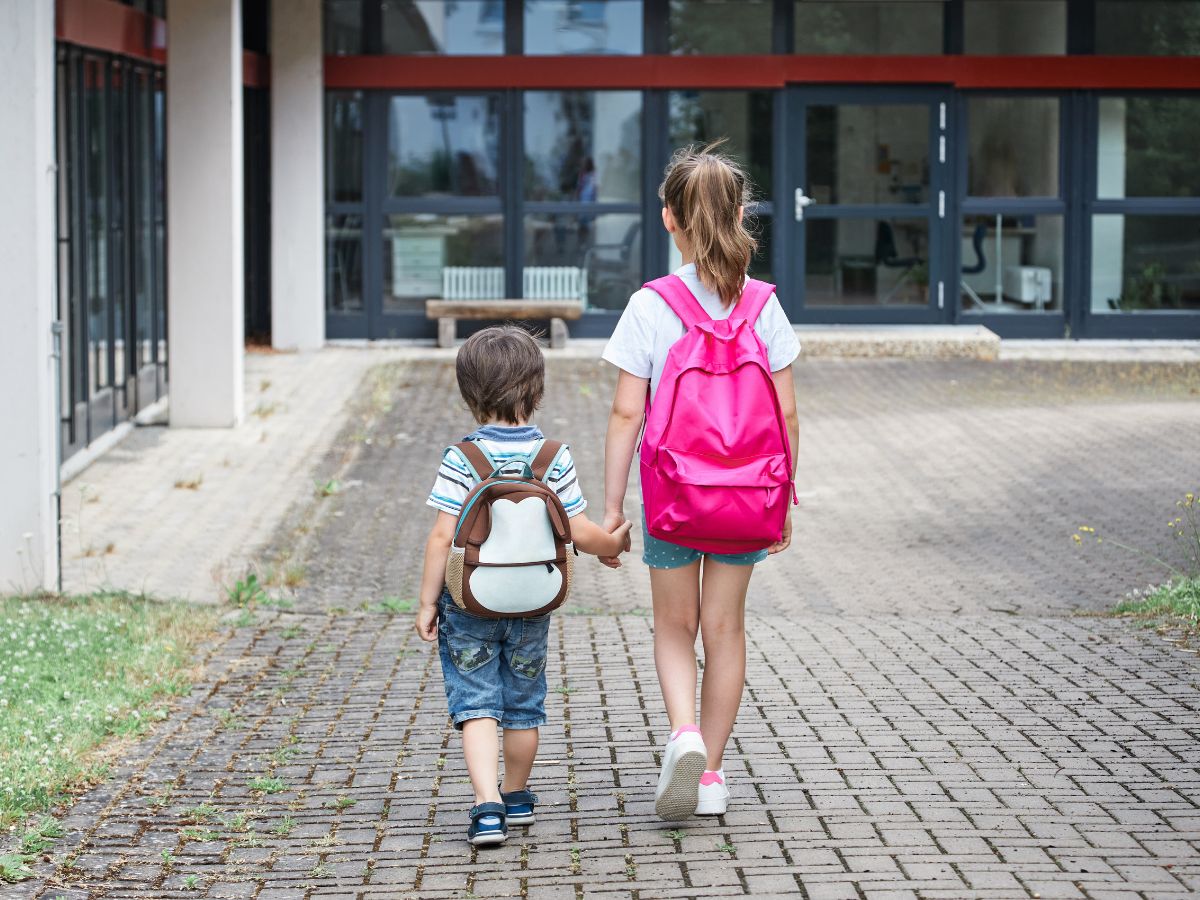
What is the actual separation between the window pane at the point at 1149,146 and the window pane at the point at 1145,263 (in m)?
0.33

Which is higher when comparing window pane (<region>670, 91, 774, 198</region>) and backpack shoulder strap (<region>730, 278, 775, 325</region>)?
window pane (<region>670, 91, 774, 198</region>)

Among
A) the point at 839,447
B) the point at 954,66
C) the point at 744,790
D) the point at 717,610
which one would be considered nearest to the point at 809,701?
the point at 744,790

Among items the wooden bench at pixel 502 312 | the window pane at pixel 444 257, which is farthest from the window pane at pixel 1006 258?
the window pane at pixel 444 257

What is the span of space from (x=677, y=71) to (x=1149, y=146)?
5131 mm

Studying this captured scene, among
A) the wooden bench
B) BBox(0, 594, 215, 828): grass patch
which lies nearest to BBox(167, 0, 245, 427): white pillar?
the wooden bench

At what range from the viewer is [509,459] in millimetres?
4469

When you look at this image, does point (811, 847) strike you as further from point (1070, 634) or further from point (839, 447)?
point (839, 447)

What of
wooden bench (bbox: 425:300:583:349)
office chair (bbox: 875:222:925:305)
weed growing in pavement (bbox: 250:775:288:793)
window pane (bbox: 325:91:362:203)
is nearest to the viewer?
weed growing in pavement (bbox: 250:775:288:793)

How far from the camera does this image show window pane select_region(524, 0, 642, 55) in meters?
18.2

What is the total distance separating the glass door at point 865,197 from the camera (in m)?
18.4

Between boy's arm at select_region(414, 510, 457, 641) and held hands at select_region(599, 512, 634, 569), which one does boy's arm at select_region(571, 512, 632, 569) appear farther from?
boy's arm at select_region(414, 510, 457, 641)

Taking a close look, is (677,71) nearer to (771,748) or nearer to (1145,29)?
(1145,29)

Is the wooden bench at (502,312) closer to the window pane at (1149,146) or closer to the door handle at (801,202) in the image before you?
the door handle at (801,202)

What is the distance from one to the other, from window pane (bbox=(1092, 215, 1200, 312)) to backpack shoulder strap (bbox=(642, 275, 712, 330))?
15.1 meters
